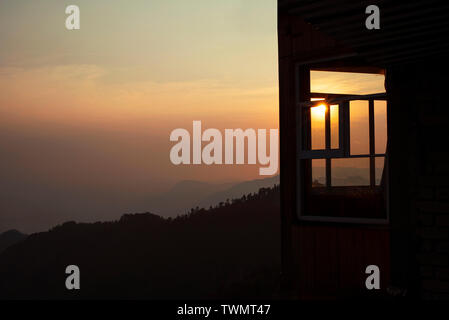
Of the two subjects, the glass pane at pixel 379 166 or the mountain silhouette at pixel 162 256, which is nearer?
the glass pane at pixel 379 166

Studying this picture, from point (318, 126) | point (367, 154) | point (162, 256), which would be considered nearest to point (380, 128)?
point (367, 154)

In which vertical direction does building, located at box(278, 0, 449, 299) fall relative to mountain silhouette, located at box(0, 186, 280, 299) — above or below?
above

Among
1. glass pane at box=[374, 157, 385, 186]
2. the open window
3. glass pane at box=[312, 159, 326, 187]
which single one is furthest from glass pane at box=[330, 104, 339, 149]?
glass pane at box=[374, 157, 385, 186]

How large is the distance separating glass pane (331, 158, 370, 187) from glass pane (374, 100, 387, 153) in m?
0.38

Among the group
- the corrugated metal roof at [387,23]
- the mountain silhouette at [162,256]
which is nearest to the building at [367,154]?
the corrugated metal roof at [387,23]

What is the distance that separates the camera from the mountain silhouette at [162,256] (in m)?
31.7

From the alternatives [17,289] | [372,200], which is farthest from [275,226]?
[372,200]

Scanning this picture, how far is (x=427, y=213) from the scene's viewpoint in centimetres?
522

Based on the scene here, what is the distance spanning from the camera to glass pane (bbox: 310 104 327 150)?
761 centimetres

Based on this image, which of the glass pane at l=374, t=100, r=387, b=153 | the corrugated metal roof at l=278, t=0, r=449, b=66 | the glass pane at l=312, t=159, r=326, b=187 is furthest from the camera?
the glass pane at l=312, t=159, r=326, b=187

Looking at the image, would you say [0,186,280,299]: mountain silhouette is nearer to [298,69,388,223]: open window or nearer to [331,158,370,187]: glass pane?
[298,69,388,223]: open window

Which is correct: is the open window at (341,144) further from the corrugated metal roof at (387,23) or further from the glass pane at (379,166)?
the corrugated metal roof at (387,23)

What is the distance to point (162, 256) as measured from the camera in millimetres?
34969
